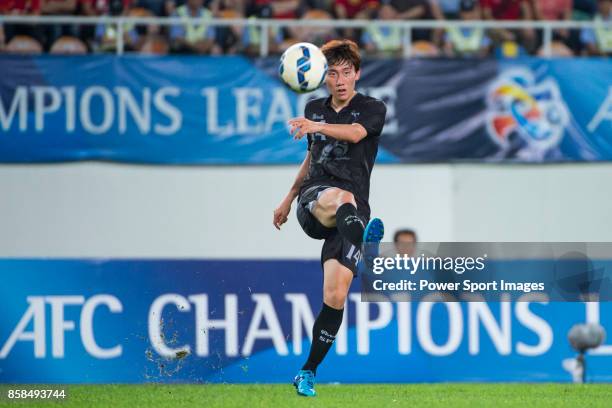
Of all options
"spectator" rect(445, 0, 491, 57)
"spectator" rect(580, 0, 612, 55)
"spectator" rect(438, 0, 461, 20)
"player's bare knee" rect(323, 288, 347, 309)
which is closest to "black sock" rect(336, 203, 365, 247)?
"player's bare knee" rect(323, 288, 347, 309)

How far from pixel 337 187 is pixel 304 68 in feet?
2.76

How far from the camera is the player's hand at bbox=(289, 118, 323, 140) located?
25.2 feet

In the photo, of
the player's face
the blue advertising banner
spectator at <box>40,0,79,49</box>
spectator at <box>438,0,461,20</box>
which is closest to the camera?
the player's face

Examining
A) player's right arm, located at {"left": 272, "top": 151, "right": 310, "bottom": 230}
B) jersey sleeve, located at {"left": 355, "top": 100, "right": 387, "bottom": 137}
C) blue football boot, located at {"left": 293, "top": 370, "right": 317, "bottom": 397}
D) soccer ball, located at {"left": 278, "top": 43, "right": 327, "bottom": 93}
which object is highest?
soccer ball, located at {"left": 278, "top": 43, "right": 327, "bottom": 93}

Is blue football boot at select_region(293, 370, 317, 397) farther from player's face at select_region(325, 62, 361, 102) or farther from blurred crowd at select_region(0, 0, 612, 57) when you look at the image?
blurred crowd at select_region(0, 0, 612, 57)

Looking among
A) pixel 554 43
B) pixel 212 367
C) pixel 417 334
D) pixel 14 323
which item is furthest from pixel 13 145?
pixel 554 43

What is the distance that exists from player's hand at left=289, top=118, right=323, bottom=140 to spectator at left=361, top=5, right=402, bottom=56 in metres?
6.47

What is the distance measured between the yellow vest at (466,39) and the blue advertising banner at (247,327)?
4.14m

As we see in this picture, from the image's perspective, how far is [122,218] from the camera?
1362cm

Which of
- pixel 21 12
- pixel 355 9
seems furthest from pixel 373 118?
pixel 21 12

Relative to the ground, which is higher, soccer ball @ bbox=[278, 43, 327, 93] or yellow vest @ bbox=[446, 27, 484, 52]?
soccer ball @ bbox=[278, 43, 327, 93]

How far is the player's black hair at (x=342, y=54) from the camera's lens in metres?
8.34

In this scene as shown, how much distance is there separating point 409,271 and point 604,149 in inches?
163

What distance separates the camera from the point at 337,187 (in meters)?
8.28
